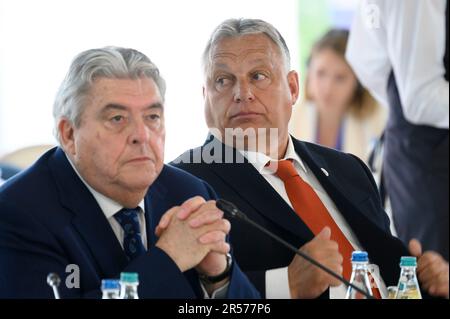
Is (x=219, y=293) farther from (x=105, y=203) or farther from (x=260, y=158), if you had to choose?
(x=260, y=158)

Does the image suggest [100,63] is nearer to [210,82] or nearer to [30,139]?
[210,82]

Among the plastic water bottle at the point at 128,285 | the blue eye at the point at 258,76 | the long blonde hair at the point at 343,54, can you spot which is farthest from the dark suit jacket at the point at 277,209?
the long blonde hair at the point at 343,54

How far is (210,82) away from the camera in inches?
73.2

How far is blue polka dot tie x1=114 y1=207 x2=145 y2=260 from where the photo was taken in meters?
1.59

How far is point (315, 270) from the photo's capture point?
1691 millimetres

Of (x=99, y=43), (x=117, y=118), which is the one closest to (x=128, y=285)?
(x=117, y=118)

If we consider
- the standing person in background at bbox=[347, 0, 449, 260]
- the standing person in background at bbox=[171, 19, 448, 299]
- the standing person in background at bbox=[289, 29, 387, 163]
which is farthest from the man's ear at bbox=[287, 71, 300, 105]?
the standing person in background at bbox=[289, 29, 387, 163]

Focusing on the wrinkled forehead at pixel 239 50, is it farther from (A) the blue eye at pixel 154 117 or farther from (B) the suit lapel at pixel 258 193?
(A) the blue eye at pixel 154 117

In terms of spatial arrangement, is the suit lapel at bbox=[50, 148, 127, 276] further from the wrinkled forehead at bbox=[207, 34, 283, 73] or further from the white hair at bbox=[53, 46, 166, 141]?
the wrinkled forehead at bbox=[207, 34, 283, 73]

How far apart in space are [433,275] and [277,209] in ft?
1.03

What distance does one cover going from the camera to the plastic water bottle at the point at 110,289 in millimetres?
1368

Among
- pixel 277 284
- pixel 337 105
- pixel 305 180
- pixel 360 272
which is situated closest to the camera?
pixel 360 272

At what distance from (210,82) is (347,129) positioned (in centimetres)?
206
